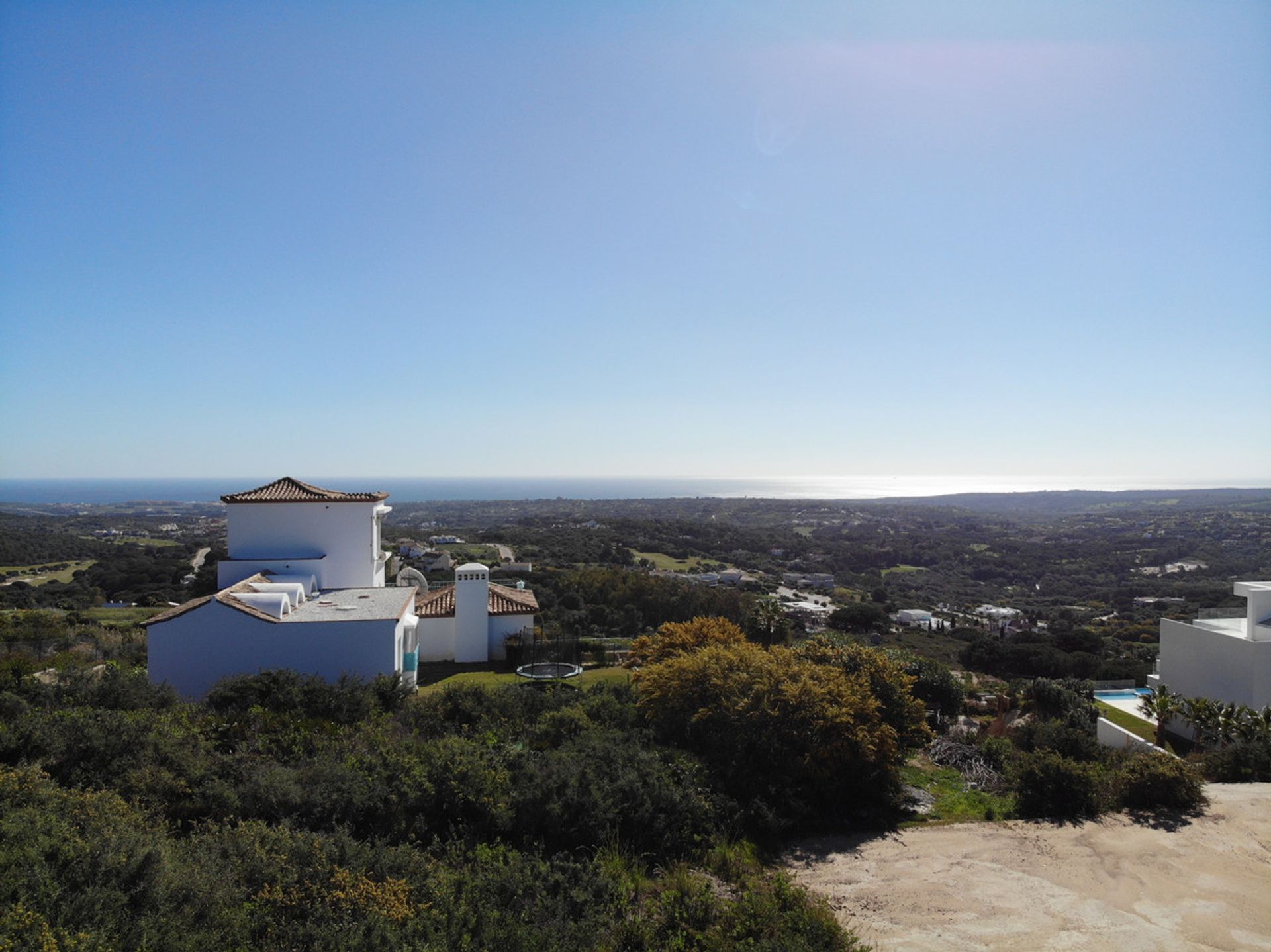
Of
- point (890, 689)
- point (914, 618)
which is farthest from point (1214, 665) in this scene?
point (914, 618)

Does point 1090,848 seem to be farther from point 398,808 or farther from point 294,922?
point 294,922

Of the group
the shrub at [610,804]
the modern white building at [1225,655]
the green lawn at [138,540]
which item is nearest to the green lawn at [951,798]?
the shrub at [610,804]

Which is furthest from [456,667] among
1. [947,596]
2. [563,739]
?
[947,596]

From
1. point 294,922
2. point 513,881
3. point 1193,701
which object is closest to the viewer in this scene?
point 294,922

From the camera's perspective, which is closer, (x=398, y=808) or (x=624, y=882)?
Answer: (x=624, y=882)

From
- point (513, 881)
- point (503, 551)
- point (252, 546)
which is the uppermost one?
point (252, 546)

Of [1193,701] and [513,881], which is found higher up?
[513,881]
